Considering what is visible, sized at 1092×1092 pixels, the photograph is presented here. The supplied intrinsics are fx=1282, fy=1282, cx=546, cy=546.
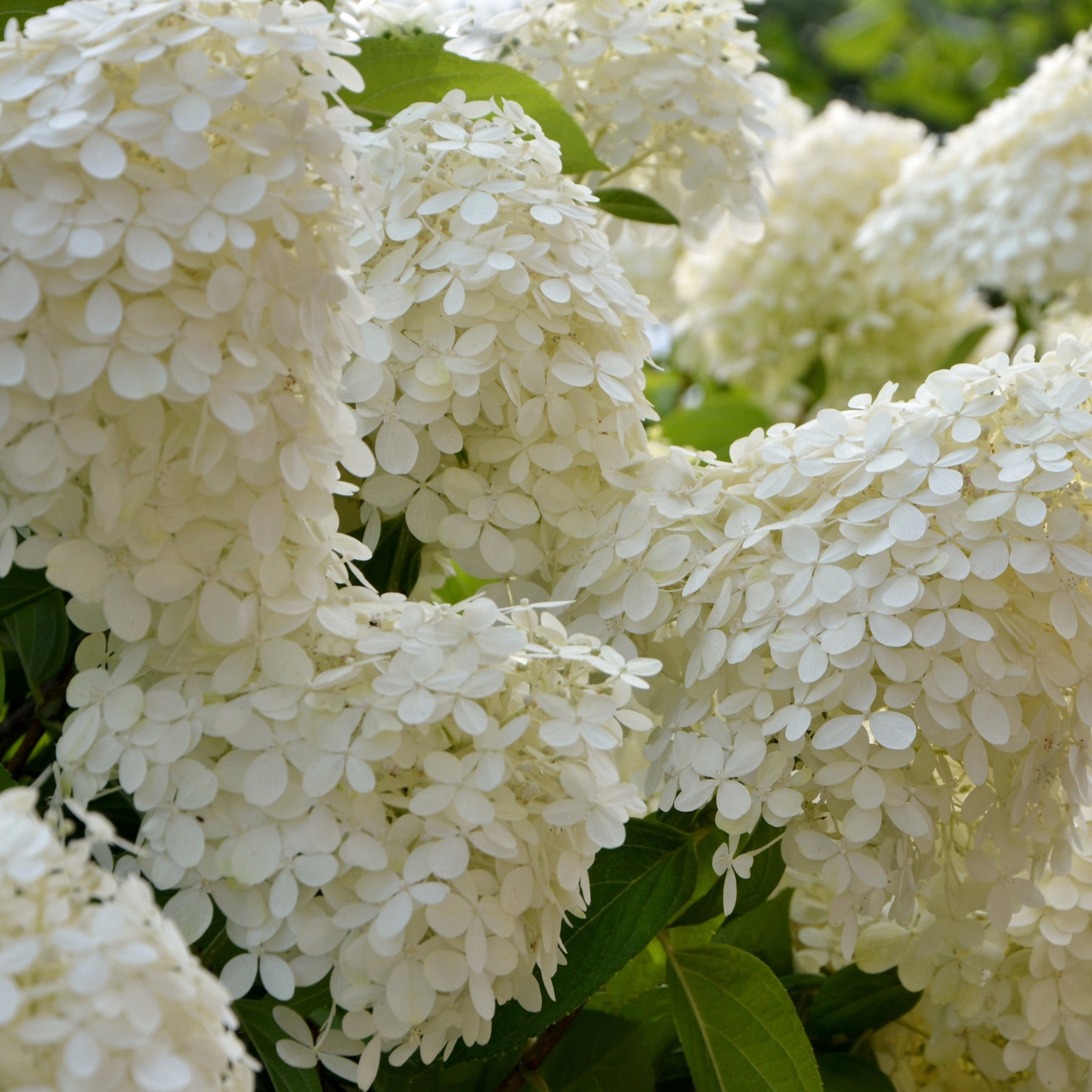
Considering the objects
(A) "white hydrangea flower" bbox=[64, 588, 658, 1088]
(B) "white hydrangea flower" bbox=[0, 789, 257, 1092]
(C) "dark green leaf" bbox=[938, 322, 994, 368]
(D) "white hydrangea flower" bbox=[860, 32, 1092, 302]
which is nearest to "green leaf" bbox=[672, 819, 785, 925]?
(A) "white hydrangea flower" bbox=[64, 588, 658, 1088]

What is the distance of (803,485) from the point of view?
0.39 m

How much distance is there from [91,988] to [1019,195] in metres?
0.73

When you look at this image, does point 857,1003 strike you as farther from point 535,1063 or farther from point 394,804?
point 394,804

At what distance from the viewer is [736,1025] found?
0.42 meters

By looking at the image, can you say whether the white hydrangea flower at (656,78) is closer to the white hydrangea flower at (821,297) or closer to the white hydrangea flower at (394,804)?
the white hydrangea flower at (394,804)

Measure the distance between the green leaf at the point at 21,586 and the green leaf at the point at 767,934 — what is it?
0.28 meters

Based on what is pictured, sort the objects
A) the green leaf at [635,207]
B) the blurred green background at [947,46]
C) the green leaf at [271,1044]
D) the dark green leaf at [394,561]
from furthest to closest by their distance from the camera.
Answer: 1. the blurred green background at [947,46]
2. the green leaf at [635,207]
3. the dark green leaf at [394,561]
4. the green leaf at [271,1044]

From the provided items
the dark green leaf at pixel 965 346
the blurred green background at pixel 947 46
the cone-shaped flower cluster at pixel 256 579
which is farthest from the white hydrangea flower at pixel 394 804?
the blurred green background at pixel 947 46

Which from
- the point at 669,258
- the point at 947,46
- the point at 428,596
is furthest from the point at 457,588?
the point at 947,46

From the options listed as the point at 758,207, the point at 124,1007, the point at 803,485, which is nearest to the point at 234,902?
the point at 124,1007

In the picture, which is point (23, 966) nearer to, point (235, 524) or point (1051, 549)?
point (235, 524)

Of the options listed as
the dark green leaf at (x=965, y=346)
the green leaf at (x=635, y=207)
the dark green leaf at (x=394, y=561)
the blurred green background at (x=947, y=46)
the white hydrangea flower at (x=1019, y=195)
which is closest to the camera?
the dark green leaf at (x=394, y=561)

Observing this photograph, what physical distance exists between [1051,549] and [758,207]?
29 centimetres

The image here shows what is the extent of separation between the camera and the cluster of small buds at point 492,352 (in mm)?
393
